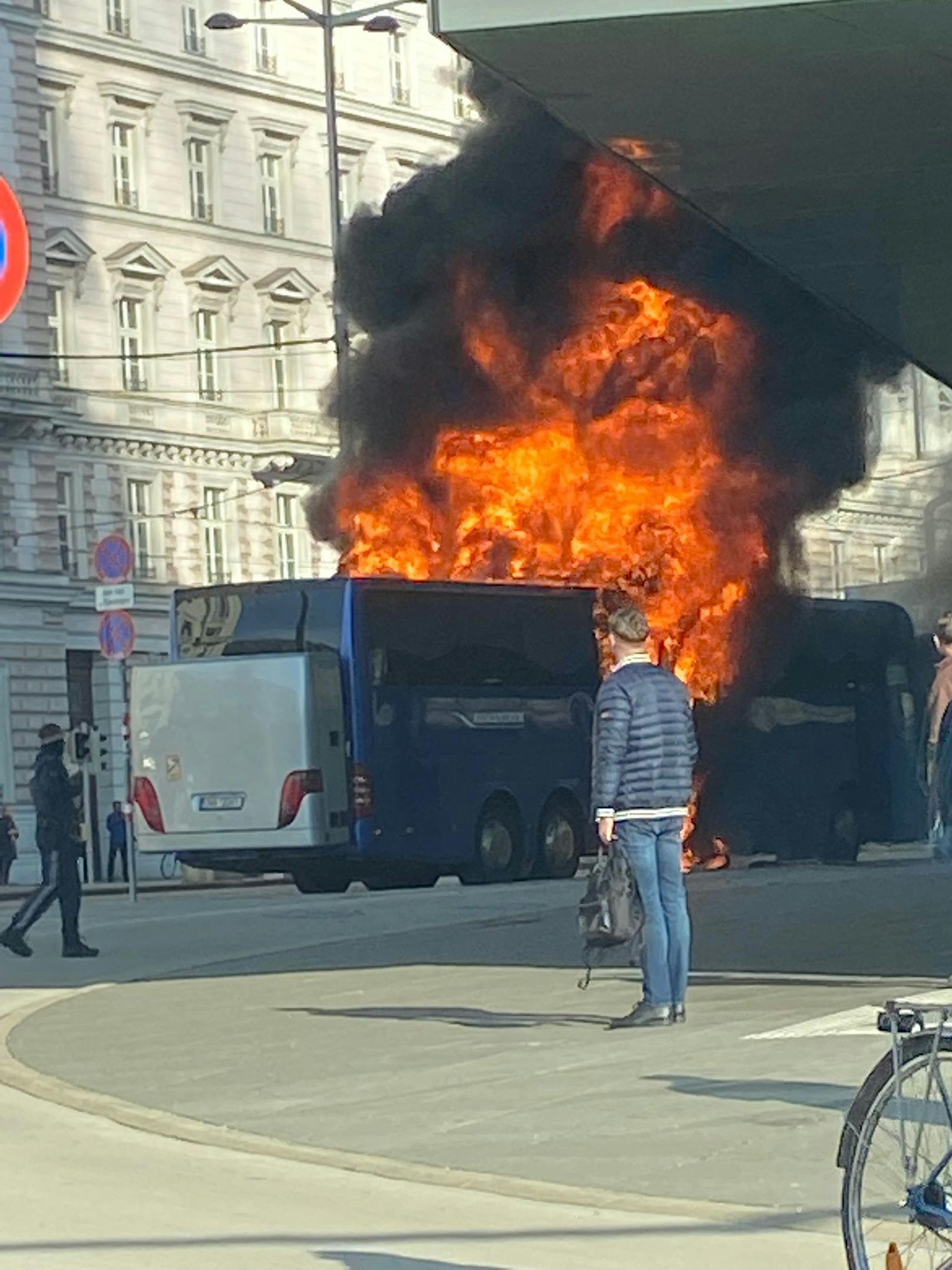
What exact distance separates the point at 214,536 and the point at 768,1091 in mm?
49326

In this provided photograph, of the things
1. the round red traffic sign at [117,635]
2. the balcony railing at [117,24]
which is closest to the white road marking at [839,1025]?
the round red traffic sign at [117,635]

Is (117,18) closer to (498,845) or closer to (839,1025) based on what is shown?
(498,845)

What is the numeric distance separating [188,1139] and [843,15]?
6.32 metres

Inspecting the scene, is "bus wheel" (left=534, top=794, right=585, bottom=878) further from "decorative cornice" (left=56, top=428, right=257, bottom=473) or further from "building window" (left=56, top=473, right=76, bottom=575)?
"decorative cornice" (left=56, top=428, right=257, bottom=473)

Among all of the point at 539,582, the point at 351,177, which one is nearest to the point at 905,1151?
the point at 539,582

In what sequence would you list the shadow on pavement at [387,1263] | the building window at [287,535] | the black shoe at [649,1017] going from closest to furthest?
1. the shadow on pavement at [387,1263]
2. the black shoe at [649,1017]
3. the building window at [287,535]

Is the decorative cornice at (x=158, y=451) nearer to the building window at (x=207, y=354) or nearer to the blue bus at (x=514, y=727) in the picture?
the building window at (x=207, y=354)

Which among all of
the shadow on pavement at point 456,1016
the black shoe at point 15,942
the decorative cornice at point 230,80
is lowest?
the black shoe at point 15,942

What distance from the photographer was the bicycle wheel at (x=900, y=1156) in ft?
19.3

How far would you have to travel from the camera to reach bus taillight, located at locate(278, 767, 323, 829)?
96.0 feet

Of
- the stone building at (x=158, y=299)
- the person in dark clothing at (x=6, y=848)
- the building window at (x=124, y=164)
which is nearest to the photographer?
the person in dark clothing at (x=6, y=848)

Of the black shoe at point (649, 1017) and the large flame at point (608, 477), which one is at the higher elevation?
the large flame at point (608, 477)

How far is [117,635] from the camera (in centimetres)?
3055

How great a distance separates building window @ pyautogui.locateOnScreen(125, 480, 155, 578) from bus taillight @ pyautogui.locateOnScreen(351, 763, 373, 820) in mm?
27293
